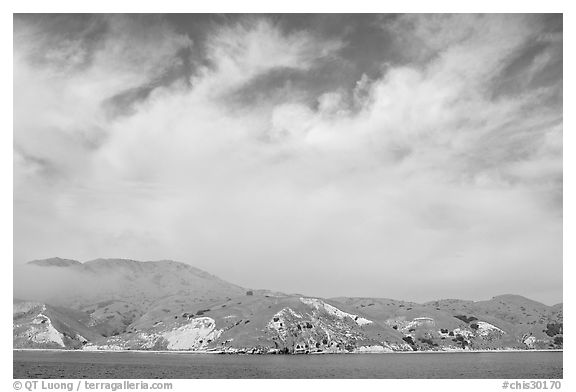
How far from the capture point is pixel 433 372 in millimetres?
159000
